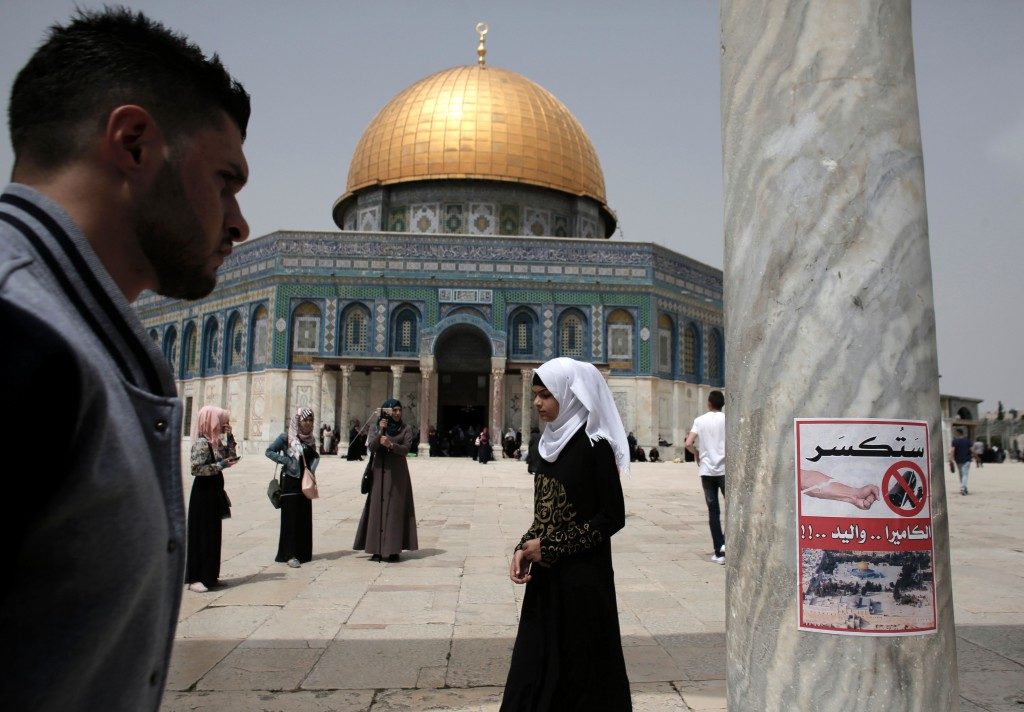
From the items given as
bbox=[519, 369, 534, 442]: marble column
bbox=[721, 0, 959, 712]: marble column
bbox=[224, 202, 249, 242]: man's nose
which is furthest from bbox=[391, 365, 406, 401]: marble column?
bbox=[224, 202, 249, 242]: man's nose

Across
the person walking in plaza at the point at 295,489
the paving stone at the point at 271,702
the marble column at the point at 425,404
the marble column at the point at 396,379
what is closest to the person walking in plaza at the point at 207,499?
the person walking in plaza at the point at 295,489

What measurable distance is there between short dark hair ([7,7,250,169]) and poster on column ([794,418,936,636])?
A: 1.29m

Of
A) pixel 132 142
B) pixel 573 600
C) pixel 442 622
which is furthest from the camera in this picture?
pixel 442 622

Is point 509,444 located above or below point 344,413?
below

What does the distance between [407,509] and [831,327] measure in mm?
5364

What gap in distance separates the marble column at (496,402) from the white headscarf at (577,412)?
69.7ft

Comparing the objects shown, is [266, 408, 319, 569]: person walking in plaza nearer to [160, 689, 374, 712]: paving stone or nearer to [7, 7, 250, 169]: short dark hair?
[160, 689, 374, 712]: paving stone

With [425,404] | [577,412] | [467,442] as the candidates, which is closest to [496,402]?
[425,404]

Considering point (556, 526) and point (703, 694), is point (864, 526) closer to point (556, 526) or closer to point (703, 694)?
point (556, 526)

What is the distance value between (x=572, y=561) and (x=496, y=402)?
21.8m

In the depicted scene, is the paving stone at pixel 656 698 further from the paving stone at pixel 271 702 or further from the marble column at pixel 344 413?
the marble column at pixel 344 413

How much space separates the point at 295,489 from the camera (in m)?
6.28

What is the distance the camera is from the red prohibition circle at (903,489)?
158cm

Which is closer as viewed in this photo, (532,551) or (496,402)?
(532,551)
